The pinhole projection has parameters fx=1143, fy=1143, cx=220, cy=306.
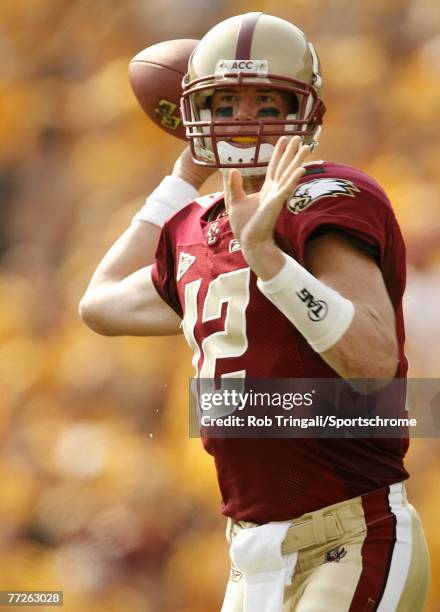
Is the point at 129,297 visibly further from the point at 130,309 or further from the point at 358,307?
the point at 358,307

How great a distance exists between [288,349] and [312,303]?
20 centimetres

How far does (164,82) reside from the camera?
2.46 m

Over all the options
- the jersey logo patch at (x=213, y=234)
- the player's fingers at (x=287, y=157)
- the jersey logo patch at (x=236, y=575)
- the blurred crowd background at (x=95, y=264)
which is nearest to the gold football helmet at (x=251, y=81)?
the jersey logo patch at (x=213, y=234)

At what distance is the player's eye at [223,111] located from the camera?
1.96 m

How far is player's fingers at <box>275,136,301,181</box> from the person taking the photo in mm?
1626

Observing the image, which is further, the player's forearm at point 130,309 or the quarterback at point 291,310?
the player's forearm at point 130,309

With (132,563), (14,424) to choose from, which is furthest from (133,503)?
(14,424)

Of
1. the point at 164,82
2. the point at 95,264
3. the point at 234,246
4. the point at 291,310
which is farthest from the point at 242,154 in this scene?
the point at 95,264

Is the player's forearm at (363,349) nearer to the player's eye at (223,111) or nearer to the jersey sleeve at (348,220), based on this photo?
the jersey sleeve at (348,220)

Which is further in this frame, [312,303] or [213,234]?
[213,234]

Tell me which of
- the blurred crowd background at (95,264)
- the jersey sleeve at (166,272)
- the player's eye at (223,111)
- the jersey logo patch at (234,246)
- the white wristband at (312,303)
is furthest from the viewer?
the blurred crowd background at (95,264)

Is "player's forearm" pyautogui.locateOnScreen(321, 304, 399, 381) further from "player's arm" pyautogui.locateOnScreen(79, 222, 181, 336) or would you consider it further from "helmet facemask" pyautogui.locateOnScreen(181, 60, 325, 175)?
"player's arm" pyautogui.locateOnScreen(79, 222, 181, 336)

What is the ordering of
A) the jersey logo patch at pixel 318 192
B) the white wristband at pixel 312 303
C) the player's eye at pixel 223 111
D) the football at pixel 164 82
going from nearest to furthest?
the white wristband at pixel 312 303 < the jersey logo patch at pixel 318 192 < the player's eye at pixel 223 111 < the football at pixel 164 82

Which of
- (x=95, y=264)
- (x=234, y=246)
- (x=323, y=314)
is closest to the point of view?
(x=323, y=314)
